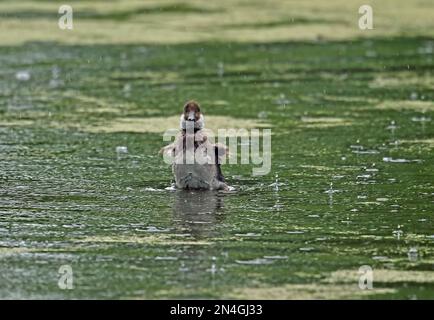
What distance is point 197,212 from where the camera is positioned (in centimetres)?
1057

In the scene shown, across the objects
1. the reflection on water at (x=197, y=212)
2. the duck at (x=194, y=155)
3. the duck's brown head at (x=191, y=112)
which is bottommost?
the reflection on water at (x=197, y=212)

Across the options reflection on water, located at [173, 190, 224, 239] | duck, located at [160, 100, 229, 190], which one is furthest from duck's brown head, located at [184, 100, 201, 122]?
reflection on water, located at [173, 190, 224, 239]

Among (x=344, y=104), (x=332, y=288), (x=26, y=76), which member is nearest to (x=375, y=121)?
(x=344, y=104)

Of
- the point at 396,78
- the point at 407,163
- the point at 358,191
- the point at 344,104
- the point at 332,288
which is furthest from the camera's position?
the point at 396,78

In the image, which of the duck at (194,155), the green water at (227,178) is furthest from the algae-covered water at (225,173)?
the duck at (194,155)

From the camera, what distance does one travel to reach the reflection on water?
32.6 feet

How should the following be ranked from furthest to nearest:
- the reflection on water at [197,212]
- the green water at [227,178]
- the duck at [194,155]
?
the duck at [194,155]
the reflection on water at [197,212]
the green water at [227,178]

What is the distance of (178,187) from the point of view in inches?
449

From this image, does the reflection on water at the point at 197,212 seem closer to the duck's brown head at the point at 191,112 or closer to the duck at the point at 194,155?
the duck at the point at 194,155

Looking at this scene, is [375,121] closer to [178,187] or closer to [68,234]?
[178,187]

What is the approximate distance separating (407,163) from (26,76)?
7.13 m

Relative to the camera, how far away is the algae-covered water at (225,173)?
872 centimetres

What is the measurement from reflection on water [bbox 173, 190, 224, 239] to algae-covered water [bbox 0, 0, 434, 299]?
0.02 m

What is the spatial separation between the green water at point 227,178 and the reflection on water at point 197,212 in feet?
0.06
